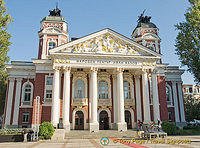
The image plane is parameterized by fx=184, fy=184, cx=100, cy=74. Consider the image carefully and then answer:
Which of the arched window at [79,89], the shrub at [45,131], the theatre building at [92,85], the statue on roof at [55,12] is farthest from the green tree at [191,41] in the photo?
the statue on roof at [55,12]

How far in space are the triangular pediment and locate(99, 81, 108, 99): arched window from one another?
6.02 meters

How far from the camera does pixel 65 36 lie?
119 ft

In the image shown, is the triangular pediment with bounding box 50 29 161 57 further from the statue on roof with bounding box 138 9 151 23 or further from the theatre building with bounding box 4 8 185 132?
the statue on roof with bounding box 138 9 151 23

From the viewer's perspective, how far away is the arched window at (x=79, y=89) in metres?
30.3

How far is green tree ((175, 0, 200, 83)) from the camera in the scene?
24.8 m

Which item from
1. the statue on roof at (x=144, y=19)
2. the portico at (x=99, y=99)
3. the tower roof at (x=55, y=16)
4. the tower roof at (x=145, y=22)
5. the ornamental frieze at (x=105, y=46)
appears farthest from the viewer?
the statue on roof at (x=144, y=19)

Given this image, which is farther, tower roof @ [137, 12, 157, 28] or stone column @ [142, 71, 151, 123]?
tower roof @ [137, 12, 157, 28]

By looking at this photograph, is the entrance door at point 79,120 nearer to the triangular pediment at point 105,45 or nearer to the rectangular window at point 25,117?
the rectangular window at point 25,117

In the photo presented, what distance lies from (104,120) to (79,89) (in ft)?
21.4

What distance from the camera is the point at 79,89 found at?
1203 inches

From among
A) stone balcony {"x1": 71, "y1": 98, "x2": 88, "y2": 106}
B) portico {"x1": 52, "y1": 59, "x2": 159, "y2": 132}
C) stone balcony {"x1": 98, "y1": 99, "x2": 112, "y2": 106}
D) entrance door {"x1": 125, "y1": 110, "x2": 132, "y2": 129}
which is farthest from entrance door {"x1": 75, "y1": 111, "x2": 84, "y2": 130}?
entrance door {"x1": 125, "y1": 110, "x2": 132, "y2": 129}

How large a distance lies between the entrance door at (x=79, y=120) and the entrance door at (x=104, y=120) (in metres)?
2.94

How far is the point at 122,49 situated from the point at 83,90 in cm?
921

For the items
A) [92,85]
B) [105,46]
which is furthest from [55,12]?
[92,85]
